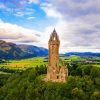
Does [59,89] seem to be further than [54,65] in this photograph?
No

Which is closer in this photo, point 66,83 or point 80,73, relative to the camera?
point 66,83

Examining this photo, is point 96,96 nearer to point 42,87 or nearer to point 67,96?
point 67,96

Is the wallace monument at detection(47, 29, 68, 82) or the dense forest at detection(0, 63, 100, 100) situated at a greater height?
the wallace monument at detection(47, 29, 68, 82)

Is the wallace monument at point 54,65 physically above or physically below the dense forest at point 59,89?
above

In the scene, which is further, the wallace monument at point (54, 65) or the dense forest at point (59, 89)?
the wallace monument at point (54, 65)

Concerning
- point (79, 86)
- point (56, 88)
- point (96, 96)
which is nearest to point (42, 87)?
point (56, 88)

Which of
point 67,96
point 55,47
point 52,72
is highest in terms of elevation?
point 55,47

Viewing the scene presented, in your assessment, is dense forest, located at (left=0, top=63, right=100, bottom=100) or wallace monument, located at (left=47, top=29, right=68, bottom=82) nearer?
dense forest, located at (left=0, top=63, right=100, bottom=100)

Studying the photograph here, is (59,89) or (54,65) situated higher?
(54,65)
